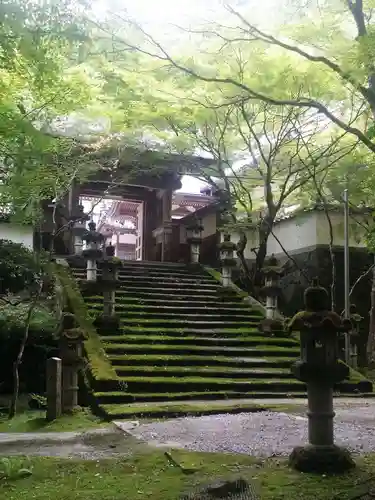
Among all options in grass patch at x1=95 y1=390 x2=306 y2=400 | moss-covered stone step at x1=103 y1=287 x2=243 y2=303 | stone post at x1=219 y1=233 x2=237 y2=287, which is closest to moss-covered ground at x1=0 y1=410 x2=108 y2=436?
grass patch at x1=95 y1=390 x2=306 y2=400

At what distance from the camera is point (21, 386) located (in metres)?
10.3

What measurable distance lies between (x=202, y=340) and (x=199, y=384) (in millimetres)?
2322

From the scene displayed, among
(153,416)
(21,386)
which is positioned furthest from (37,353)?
(153,416)

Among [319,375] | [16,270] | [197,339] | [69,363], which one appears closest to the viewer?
[319,375]

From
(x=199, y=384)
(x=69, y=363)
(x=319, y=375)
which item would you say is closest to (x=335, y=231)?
(x=199, y=384)

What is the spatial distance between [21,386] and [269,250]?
12.1 metres

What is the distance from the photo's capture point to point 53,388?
7.64 m

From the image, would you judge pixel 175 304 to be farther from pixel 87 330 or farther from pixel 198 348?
pixel 87 330

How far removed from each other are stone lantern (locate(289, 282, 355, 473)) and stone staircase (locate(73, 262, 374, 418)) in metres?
3.62

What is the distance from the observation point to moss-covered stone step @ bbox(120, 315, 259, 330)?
12.5 meters

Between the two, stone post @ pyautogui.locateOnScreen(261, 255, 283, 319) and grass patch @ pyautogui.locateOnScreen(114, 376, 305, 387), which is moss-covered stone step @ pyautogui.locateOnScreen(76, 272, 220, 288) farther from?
grass patch @ pyautogui.locateOnScreen(114, 376, 305, 387)

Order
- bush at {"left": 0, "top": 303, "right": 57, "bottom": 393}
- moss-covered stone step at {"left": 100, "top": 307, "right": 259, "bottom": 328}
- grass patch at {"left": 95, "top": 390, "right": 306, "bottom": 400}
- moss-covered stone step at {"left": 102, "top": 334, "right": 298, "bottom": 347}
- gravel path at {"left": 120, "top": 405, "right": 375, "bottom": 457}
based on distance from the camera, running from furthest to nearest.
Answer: moss-covered stone step at {"left": 100, "top": 307, "right": 259, "bottom": 328} < moss-covered stone step at {"left": 102, "top": 334, "right": 298, "bottom": 347} < bush at {"left": 0, "top": 303, "right": 57, "bottom": 393} < grass patch at {"left": 95, "top": 390, "right": 306, "bottom": 400} < gravel path at {"left": 120, "top": 405, "right": 375, "bottom": 457}

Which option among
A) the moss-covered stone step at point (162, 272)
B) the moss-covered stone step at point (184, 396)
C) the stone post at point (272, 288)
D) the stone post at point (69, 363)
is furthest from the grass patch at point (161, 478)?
the moss-covered stone step at point (162, 272)

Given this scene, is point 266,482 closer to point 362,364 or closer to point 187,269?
point 362,364
